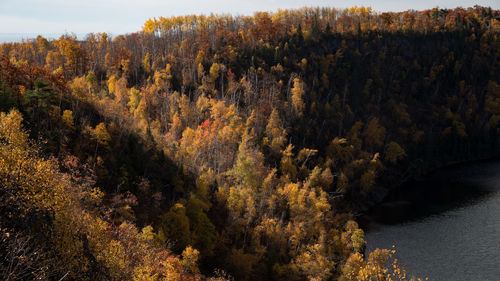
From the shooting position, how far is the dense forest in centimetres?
3444

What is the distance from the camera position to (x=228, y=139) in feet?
319

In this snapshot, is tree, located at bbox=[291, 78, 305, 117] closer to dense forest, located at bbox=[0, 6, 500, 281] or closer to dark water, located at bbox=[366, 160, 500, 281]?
dense forest, located at bbox=[0, 6, 500, 281]

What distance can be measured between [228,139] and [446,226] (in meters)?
55.8

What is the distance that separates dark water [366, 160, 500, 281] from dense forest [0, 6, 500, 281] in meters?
7.59

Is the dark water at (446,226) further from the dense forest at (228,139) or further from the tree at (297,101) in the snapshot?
the tree at (297,101)

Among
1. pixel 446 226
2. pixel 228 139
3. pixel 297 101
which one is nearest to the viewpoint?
pixel 446 226

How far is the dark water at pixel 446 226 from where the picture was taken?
65.8 m

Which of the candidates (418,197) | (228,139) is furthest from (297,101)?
(418,197)

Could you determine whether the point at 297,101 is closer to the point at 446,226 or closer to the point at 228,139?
the point at 228,139

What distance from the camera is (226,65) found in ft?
470

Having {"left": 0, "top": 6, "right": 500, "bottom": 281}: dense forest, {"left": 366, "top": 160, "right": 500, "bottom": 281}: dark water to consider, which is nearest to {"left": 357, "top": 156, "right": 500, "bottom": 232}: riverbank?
{"left": 366, "top": 160, "right": 500, "bottom": 281}: dark water

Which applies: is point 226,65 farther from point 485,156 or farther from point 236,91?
point 485,156

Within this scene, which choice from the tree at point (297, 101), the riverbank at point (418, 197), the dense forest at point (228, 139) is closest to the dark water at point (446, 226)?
the riverbank at point (418, 197)

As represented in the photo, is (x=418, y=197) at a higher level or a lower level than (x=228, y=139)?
lower
